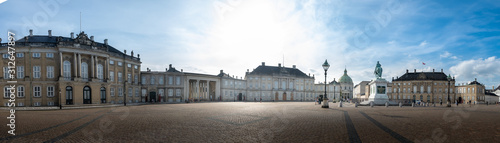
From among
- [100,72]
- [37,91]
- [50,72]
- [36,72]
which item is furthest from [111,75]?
[37,91]

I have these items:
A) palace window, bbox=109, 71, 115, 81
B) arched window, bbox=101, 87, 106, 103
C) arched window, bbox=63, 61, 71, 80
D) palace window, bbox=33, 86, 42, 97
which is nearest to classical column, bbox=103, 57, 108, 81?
palace window, bbox=109, 71, 115, 81

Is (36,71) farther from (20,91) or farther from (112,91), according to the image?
(112,91)

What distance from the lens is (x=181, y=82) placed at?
5281 cm

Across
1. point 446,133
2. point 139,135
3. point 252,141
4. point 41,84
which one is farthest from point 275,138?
point 41,84

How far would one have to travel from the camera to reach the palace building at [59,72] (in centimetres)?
3294

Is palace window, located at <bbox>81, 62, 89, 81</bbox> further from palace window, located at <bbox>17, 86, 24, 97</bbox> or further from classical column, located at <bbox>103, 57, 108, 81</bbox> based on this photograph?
palace window, located at <bbox>17, 86, 24, 97</bbox>

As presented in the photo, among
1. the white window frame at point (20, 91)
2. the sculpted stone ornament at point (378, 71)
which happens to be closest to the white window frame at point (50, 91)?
the white window frame at point (20, 91)

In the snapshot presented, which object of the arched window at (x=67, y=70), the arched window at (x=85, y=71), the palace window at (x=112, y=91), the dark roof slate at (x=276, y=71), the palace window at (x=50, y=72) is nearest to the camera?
the palace window at (x=50, y=72)

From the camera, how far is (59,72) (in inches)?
1328

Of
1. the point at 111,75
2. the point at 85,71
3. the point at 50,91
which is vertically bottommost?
the point at 50,91

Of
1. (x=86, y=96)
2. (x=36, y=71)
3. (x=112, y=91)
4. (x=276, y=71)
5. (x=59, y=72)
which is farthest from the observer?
(x=276, y=71)

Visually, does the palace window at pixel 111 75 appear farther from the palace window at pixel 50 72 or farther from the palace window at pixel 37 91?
the palace window at pixel 37 91

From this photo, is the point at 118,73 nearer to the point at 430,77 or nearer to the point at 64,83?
the point at 64,83

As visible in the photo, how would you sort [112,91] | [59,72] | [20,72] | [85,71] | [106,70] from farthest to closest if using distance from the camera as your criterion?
[112,91] < [106,70] < [85,71] < [59,72] < [20,72]
